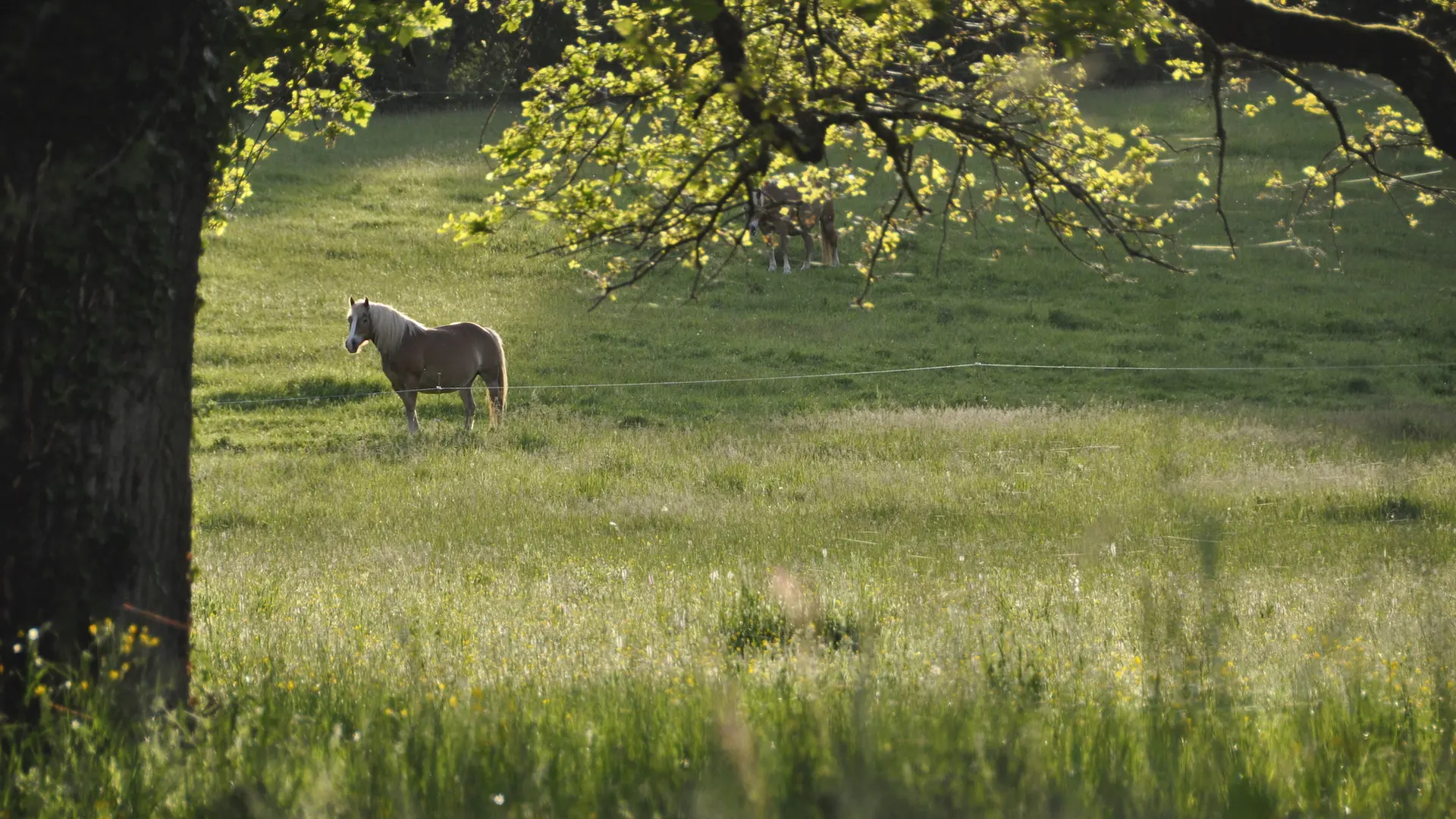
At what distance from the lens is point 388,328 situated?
18469 millimetres

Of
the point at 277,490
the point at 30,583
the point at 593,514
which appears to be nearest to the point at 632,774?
the point at 30,583

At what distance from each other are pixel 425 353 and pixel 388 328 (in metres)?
0.63

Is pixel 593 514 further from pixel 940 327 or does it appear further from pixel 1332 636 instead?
pixel 940 327

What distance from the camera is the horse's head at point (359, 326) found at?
18.2m

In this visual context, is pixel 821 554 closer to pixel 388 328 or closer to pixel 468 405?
pixel 468 405

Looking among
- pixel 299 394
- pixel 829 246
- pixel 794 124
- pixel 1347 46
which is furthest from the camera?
pixel 829 246

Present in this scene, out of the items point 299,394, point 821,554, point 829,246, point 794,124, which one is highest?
point 794,124

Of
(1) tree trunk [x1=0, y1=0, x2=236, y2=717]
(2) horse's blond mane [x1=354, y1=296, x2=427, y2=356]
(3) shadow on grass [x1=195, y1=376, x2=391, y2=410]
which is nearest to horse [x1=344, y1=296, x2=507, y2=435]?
(2) horse's blond mane [x1=354, y1=296, x2=427, y2=356]

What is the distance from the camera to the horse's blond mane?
18.3 metres

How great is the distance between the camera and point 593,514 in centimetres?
1351

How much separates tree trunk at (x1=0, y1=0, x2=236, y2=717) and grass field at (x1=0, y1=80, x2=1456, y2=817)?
648mm

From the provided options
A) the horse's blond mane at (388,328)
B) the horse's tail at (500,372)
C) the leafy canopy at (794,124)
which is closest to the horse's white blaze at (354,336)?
the horse's blond mane at (388,328)

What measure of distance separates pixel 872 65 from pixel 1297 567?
575 cm

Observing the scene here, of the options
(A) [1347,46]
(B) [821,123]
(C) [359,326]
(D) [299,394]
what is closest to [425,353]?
(C) [359,326]
